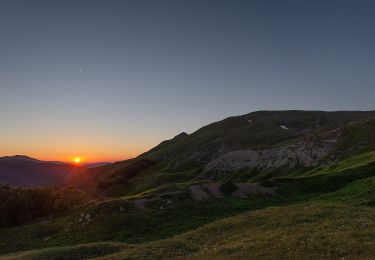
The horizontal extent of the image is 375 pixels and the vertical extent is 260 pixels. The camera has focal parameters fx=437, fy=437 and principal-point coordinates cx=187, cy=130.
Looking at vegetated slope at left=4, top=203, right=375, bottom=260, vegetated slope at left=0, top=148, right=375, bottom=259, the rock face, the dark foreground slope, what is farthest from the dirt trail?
the rock face

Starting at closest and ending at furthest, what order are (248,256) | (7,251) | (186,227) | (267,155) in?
1. (248,256)
2. (186,227)
3. (7,251)
4. (267,155)

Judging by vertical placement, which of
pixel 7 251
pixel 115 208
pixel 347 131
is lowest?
pixel 7 251

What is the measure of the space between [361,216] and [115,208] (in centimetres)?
3561

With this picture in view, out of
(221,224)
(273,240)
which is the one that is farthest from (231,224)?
(273,240)

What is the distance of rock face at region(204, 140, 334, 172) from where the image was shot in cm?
13362

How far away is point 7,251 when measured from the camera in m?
56.6

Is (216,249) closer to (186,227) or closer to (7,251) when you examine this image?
(186,227)

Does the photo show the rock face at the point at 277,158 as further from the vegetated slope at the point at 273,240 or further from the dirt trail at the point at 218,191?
the vegetated slope at the point at 273,240

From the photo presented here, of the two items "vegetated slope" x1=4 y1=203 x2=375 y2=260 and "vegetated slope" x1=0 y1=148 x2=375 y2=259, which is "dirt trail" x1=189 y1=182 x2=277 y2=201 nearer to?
"vegetated slope" x1=0 y1=148 x2=375 y2=259

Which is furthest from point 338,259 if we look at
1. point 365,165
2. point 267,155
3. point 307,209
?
point 267,155

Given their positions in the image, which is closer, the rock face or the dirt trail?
the dirt trail

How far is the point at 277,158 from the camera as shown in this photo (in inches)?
5551

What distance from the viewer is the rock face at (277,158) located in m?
134

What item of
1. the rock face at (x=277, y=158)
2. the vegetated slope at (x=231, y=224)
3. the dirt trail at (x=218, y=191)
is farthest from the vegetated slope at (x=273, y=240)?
the rock face at (x=277, y=158)
